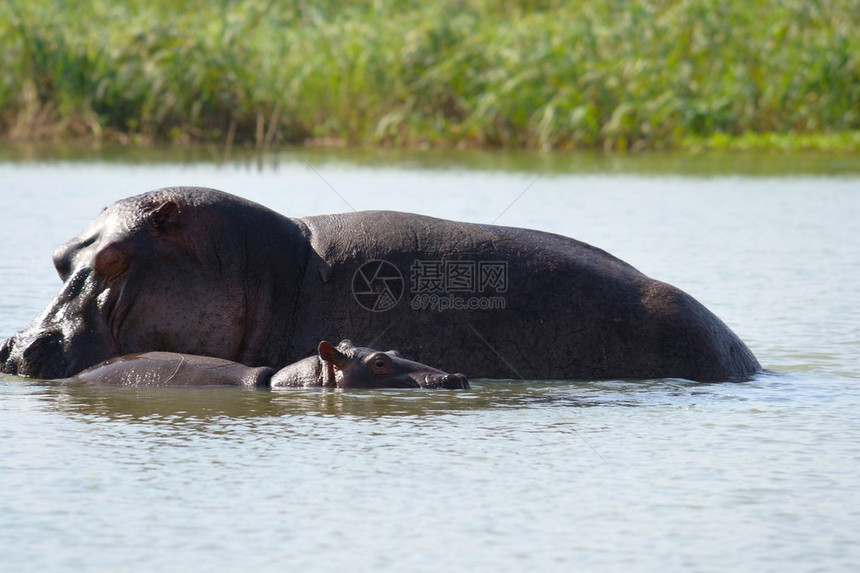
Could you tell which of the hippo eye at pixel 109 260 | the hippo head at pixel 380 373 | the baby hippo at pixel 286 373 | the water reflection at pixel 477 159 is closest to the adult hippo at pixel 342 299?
the hippo eye at pixel 109 260

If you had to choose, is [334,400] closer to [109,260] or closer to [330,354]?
[330,354]

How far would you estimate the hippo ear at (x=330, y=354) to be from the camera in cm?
641

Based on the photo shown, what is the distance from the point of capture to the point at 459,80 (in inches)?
938

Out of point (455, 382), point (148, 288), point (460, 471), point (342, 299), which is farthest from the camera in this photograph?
point (342, 299)

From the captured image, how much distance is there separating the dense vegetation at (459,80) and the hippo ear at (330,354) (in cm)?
1598

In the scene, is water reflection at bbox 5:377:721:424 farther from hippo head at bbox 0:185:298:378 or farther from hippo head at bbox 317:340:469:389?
hippo head at bbox 0:185:298:378

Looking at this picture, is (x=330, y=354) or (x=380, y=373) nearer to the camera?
(x=330, y=354)

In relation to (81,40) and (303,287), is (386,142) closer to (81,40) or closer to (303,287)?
(81,40)

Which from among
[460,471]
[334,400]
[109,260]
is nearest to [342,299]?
[334,400]

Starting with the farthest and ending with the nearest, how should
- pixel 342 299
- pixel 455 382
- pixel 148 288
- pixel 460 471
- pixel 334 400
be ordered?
pixel 342 299, pixel 148 288, pixel 455 382, pixel 334 400, pixel 460 471

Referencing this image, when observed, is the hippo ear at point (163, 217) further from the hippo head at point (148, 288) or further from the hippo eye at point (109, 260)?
the hippo eye at point (109, 260)

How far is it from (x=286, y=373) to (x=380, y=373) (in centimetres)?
43

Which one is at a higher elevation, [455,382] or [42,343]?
[42,343]

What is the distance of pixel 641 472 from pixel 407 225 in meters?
2.22
